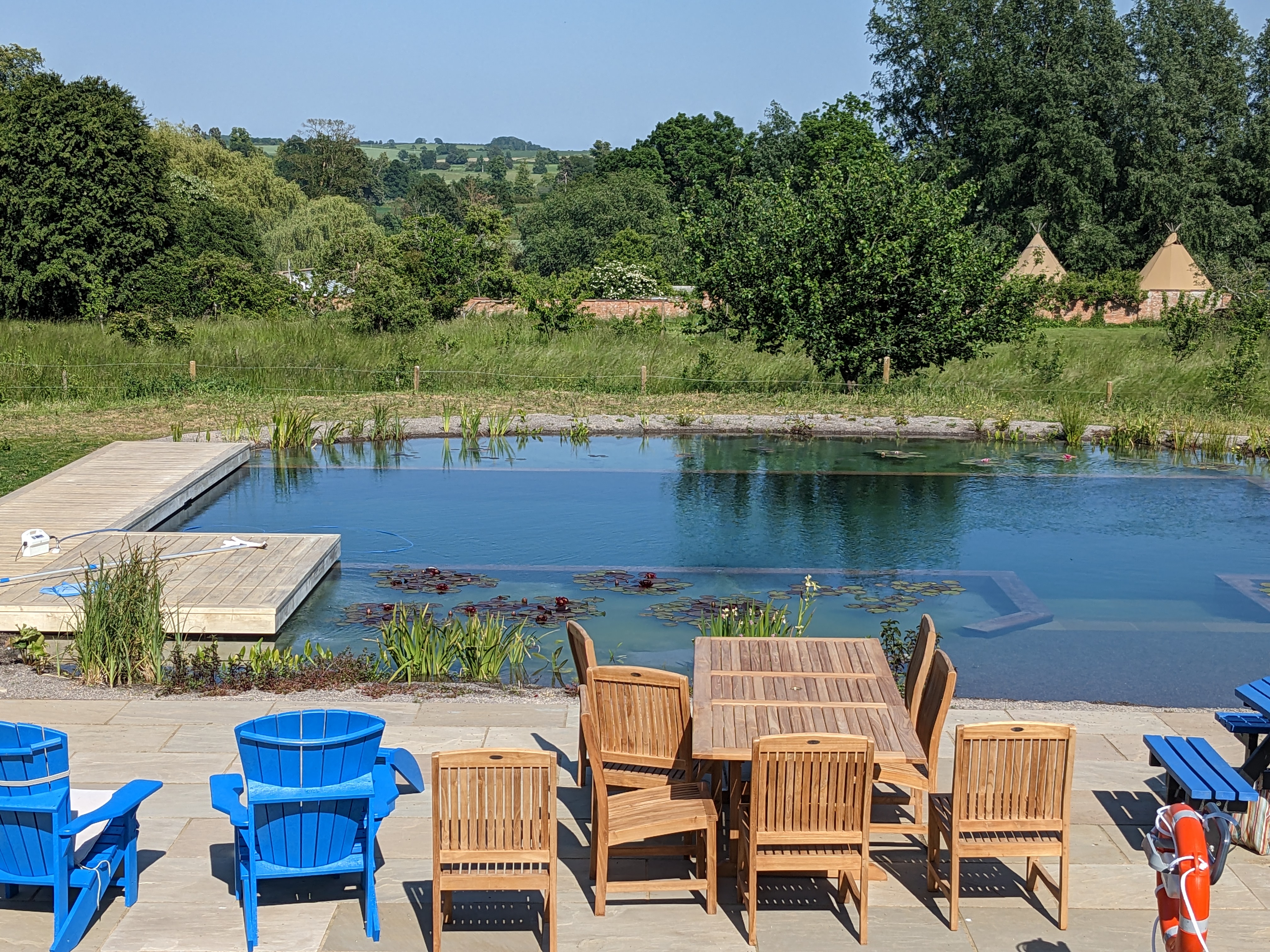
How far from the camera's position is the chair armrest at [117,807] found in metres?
4.12

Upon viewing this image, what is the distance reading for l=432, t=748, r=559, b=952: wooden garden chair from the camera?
13.3 ft

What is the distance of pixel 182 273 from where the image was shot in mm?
35781

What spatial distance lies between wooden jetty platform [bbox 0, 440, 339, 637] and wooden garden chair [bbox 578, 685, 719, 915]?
458 cm

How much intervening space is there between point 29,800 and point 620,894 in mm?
2082

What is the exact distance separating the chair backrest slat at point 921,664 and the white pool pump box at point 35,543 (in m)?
7.53

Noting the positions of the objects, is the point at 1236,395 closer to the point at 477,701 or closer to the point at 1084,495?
the point at 1084,495

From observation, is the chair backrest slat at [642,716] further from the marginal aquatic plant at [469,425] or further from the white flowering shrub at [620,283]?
the white flowering shrub at [620,283]

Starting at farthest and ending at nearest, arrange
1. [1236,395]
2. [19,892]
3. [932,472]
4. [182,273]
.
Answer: [182,273], [1236,395], [932,472], [19,892]

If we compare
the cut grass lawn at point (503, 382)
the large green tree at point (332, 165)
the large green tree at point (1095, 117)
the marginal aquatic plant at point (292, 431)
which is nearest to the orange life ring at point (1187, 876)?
the marginal aquatic plant at point (292, 431)

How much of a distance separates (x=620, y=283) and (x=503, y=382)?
21.2 m

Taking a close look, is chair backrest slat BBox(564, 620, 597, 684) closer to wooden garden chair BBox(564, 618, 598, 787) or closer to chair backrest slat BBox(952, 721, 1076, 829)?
wooden garden chair BBox(564, 618, 598, 787)

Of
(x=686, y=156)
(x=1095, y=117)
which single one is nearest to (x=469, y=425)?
(x=1095, y=117)

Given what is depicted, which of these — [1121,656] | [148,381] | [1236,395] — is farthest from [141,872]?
[1236,395]

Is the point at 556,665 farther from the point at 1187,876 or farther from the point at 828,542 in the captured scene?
the point at 1187,876
